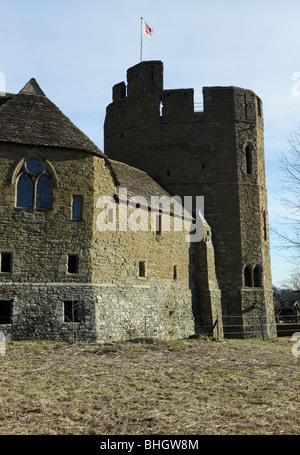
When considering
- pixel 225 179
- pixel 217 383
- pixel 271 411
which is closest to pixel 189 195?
pixel 225 179

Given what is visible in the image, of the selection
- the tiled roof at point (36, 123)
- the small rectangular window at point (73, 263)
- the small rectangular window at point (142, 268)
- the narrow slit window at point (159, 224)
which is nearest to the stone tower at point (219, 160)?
the narrow slit window at point (159, 224)

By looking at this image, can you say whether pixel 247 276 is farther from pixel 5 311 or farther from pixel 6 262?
pixel 5 311

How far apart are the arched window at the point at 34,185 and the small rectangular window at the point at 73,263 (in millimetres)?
2090

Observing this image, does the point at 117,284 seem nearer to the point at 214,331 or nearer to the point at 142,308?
the point at 142,308

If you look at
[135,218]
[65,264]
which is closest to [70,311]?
[65,264]

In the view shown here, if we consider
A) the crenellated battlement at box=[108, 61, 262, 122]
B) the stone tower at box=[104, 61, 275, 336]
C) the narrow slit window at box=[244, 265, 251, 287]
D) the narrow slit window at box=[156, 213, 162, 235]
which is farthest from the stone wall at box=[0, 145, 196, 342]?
the crenellated battlement at box=[108, 61, 262, 122]

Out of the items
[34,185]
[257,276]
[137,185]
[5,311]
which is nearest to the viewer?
[5,311]

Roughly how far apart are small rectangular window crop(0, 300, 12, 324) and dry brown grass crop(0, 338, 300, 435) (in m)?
1.96

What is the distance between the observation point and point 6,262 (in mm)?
18438

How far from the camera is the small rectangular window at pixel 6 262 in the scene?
18344 millimetres

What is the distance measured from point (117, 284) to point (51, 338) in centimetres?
378

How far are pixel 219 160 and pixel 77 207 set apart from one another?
12761 mm

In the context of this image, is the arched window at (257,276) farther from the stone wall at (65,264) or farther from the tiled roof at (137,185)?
the stone wall at (65,264)

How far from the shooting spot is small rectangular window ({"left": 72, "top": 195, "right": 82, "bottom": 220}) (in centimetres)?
1981
